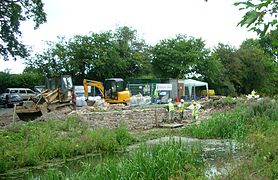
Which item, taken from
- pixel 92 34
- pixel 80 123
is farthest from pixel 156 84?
pixel 80 123

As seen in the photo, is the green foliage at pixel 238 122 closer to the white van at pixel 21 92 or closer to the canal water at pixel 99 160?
the canal water at pixel 99 160

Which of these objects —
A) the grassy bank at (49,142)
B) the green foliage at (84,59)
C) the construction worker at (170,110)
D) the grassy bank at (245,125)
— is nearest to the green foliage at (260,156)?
the grassy bank at (245,125)

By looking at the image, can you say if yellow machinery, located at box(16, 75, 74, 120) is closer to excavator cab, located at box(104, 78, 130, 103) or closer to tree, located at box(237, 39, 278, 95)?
excavator cab, located at box(104, 78, 130, 103)

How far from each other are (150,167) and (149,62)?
40721mm

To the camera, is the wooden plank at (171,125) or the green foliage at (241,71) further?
the green foliage at (241,71)

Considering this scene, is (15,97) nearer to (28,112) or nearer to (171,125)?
(28,112)

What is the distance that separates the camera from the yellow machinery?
19.7 meters

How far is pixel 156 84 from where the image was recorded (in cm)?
3556

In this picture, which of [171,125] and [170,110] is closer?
[171,125]

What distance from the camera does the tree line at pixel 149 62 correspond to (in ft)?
136

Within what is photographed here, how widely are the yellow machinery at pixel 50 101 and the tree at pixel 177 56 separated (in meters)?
24.4

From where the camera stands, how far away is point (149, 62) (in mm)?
47750

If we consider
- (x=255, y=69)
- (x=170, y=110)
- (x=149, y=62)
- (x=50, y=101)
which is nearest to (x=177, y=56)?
(x=149, y=62)

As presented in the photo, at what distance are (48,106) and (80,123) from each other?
10.0 ft
